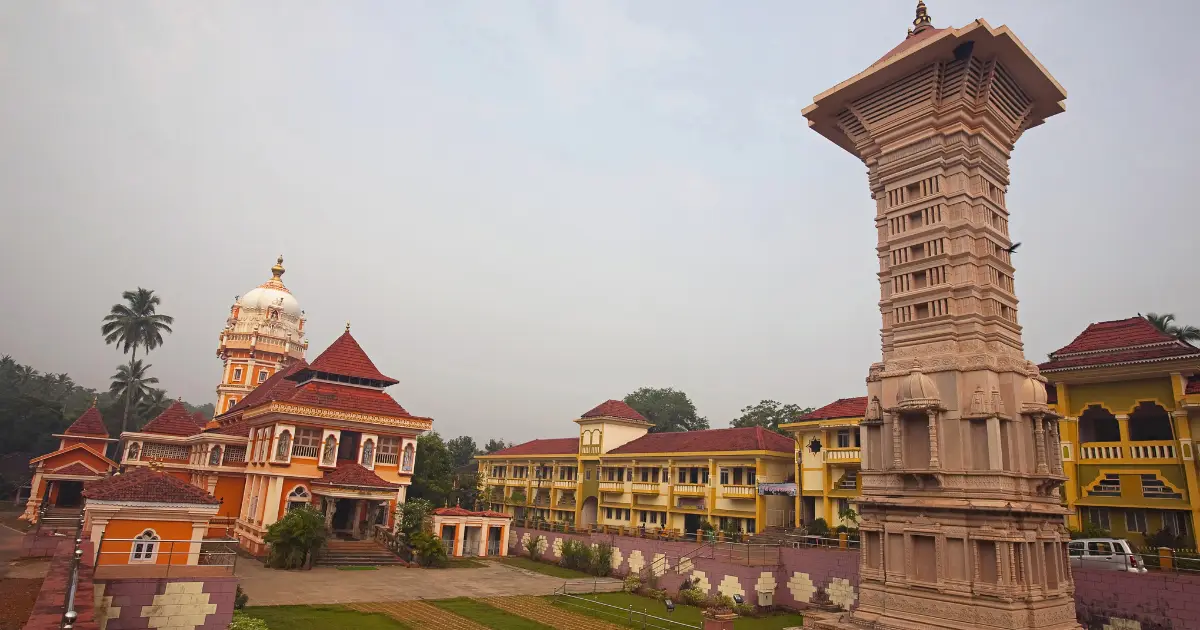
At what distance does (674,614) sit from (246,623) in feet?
40.2

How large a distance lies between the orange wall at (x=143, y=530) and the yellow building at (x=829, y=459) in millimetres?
23407

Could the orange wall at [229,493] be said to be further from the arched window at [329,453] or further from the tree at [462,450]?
the tree at [462,450]

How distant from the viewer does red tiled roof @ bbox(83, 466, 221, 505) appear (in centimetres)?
1573

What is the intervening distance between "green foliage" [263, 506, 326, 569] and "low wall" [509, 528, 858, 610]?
13.1 metres

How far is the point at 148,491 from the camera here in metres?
16.0

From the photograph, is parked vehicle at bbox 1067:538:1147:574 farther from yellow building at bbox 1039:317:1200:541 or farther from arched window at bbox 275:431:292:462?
arched window at bbox 275:431:292:462

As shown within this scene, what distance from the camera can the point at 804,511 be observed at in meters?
31.8

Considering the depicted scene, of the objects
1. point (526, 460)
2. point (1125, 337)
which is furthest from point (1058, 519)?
point (526, 460)

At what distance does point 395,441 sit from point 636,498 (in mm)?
14409

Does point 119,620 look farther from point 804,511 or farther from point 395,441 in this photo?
point 804,511

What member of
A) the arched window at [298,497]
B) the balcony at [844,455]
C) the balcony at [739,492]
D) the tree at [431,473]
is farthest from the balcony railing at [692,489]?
the arched window at [298,497]

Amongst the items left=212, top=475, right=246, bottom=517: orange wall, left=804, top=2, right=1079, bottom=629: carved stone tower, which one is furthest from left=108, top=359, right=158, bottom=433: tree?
left=804, top=2, right=1079, bottom=629: carved stone tower

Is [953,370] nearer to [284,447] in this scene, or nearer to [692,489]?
[692,489]

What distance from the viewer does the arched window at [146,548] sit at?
15398mm
